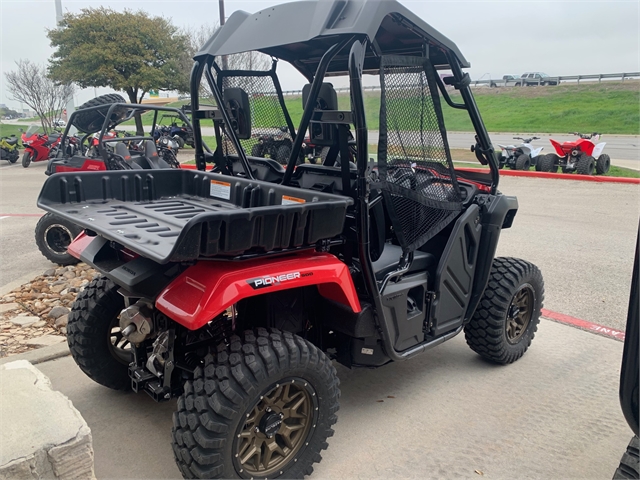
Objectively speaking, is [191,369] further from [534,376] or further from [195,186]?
[534,376]

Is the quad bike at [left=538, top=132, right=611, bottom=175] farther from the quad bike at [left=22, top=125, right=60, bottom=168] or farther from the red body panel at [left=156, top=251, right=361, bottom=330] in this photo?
the quad bike at [left=22, top=125, right=60, bottom=168]

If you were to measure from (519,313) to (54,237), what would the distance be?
5.09 meters

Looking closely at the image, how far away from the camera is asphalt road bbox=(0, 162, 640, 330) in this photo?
514 cm

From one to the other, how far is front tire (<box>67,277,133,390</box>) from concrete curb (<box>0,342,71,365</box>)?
0.75 meters

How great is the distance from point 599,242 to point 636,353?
6177 mm

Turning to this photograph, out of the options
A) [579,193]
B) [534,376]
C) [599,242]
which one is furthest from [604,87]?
[534,376]

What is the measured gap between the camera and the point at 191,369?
8.54 feet

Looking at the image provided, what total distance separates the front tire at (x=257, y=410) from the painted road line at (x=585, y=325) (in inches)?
110

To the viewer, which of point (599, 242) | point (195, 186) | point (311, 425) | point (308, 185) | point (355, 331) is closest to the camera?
point (311, 425)

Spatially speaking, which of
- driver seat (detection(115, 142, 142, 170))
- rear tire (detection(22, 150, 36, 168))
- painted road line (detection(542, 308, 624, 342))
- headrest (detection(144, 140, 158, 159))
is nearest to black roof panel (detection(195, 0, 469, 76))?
painted road line (detection(542, 308, 624, 342))

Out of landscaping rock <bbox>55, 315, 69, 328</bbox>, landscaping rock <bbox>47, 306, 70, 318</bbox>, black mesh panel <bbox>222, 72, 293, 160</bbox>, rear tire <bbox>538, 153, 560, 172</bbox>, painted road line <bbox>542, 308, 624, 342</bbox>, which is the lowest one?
landscaping rock <bbox>55, 315, 69, 328</bbox>

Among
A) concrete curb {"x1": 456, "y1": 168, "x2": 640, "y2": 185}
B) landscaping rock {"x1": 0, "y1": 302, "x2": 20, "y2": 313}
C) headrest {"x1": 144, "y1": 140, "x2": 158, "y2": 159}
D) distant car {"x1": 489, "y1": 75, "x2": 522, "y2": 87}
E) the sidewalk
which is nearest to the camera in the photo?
the sidewalk

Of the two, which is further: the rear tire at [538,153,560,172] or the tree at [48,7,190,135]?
the tree at [48,7,190,135]

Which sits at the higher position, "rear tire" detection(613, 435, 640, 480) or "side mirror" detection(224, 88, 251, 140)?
"side mirror" detection(224, 88, 251, 140)
